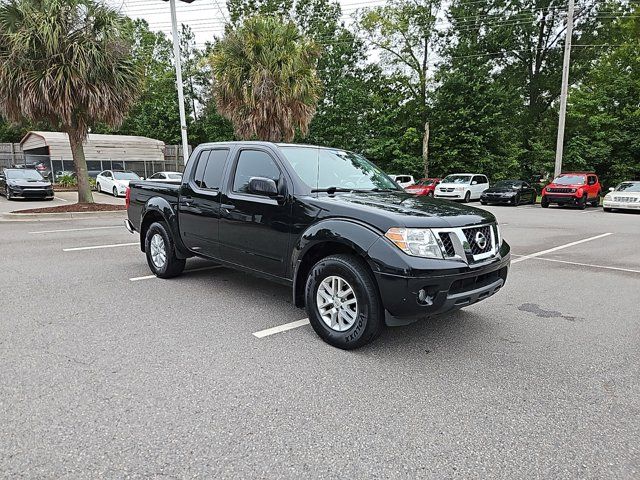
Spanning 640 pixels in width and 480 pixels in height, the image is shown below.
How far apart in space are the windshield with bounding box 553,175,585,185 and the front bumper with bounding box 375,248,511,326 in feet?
69.2

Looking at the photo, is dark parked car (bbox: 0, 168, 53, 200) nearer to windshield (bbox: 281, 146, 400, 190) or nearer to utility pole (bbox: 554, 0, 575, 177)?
windshield (bbox: 281, 146, 400, 190)

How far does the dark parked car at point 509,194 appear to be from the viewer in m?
23.4

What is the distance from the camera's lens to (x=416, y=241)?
3.56 m

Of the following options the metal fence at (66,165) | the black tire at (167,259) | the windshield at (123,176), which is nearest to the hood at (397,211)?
the black tire at (167,259)

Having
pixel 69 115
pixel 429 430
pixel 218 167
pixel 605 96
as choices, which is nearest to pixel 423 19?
pixel 605 96

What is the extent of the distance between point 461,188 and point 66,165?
25659 mm

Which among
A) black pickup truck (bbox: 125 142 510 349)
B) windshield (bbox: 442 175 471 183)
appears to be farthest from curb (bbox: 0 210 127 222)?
windshield (bbox: 442 175 471 183)

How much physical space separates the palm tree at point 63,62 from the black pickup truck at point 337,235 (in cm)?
1083

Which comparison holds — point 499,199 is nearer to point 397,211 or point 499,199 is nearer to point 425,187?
point 425,187

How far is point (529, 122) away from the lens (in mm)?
36688

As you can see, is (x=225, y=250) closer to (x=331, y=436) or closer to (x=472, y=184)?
(x=331, y=436)

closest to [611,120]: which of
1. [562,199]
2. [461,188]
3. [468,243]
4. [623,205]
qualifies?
[562,199]

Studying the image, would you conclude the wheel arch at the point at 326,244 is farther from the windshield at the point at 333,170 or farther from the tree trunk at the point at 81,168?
the tree trunk at the point at 81,168

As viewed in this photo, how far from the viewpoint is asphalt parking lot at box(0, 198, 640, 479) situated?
7.83 ft
